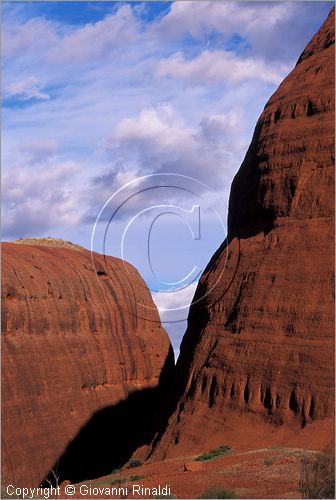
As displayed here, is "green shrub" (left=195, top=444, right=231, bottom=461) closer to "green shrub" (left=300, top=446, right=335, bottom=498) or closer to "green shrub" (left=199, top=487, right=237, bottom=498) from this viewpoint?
"green shrub" (left=199, top=487, right=237, bottom=498)

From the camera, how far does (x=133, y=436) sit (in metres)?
51.3

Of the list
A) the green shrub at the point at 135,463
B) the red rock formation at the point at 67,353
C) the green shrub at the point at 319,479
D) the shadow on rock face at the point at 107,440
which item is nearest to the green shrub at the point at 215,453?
the green shrub at the point at 135,463

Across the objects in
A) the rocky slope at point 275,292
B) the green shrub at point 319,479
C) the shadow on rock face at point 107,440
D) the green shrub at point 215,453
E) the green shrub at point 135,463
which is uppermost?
the rocky slope at point 275,292

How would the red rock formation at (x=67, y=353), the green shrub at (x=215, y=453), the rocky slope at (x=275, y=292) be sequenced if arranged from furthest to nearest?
1. the red rock formation at (x=67, y=353)
2. the rocky slope at (x=275, y=292)
3. the green shrub at (x=215, y=453)

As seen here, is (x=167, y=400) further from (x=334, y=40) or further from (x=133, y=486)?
(x=334, y=40)

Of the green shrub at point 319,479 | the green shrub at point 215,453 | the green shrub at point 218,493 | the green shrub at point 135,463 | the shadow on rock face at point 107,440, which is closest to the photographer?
the green shrub at point 319,479

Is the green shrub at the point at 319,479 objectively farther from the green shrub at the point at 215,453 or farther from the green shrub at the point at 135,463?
the green shrub at the point at 135,463

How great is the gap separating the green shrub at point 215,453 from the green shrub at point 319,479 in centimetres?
817

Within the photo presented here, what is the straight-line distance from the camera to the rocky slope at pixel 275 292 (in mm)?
27609

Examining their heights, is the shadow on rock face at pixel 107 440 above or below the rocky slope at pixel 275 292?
below

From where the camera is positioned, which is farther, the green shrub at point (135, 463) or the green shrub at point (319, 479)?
the green shrub at point (135, 463)

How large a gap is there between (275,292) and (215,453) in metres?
6.25

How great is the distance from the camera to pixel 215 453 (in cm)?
2669

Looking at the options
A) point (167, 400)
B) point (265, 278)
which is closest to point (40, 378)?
point (167, 400)
